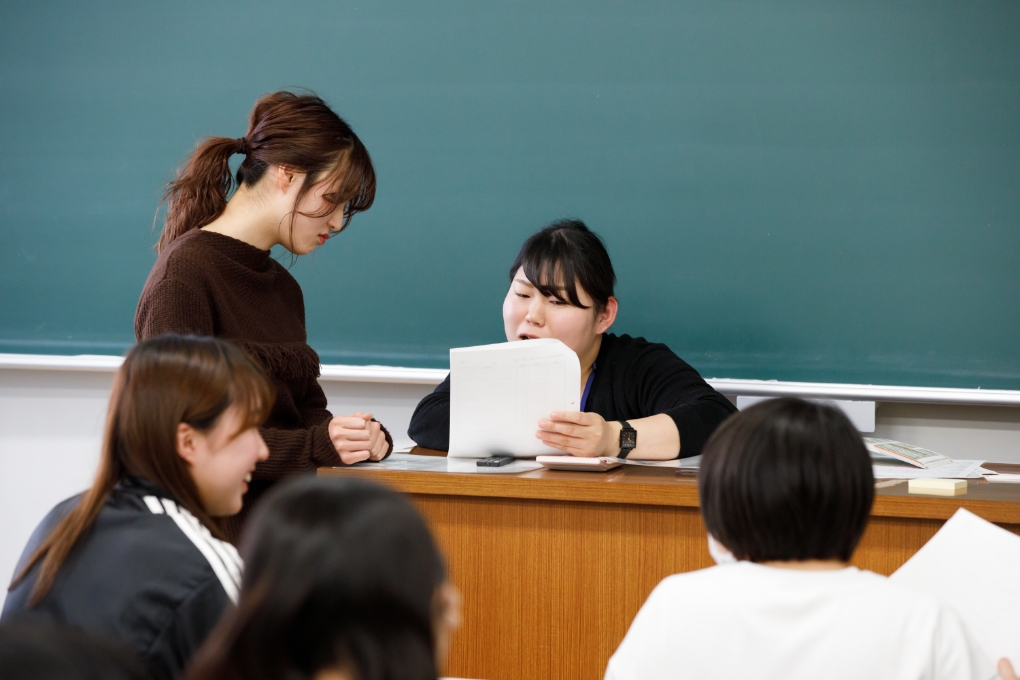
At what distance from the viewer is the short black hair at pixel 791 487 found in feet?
3.06

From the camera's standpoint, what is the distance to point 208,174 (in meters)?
1.79

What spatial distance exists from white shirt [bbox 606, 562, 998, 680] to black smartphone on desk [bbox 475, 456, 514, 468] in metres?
0.78

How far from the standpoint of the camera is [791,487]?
0.93m

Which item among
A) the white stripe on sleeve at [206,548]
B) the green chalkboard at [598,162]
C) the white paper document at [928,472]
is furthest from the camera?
the green chalkboard at [598,162]

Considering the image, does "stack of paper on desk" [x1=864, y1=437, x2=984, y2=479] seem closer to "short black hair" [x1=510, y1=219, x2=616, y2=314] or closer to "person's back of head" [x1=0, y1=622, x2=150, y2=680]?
"short black hair" [x1=510, y1=219, x2=616, y2=314]

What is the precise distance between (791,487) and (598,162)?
1.70 meters

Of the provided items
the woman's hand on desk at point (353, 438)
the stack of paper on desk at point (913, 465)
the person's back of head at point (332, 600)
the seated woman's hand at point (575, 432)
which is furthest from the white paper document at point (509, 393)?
the person's back of head at point (332, 600)

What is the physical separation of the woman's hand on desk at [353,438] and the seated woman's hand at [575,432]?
1.06ft

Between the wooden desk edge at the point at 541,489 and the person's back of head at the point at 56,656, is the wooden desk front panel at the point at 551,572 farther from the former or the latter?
the person's back of head at the point at 56,656

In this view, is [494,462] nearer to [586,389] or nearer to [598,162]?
[586,389]

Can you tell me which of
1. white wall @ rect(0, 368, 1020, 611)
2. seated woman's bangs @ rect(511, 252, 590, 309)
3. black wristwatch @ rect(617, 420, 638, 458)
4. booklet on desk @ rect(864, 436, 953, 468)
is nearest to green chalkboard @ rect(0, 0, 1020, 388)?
white wall @ rect(0, 368, 1020, 611)

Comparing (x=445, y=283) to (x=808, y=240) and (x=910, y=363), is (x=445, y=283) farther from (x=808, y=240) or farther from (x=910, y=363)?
(x=910, y=363)

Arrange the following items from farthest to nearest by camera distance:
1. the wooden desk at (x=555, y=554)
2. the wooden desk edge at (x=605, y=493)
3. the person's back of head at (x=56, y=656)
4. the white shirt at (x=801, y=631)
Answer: the wooden desk at (x=555, y=554), the wooden desk edge at (x=605, y=493), the white shirt at (x=801, y=631), the person's back of head at (x=56, y=656)

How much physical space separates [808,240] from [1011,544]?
4.61 feet
